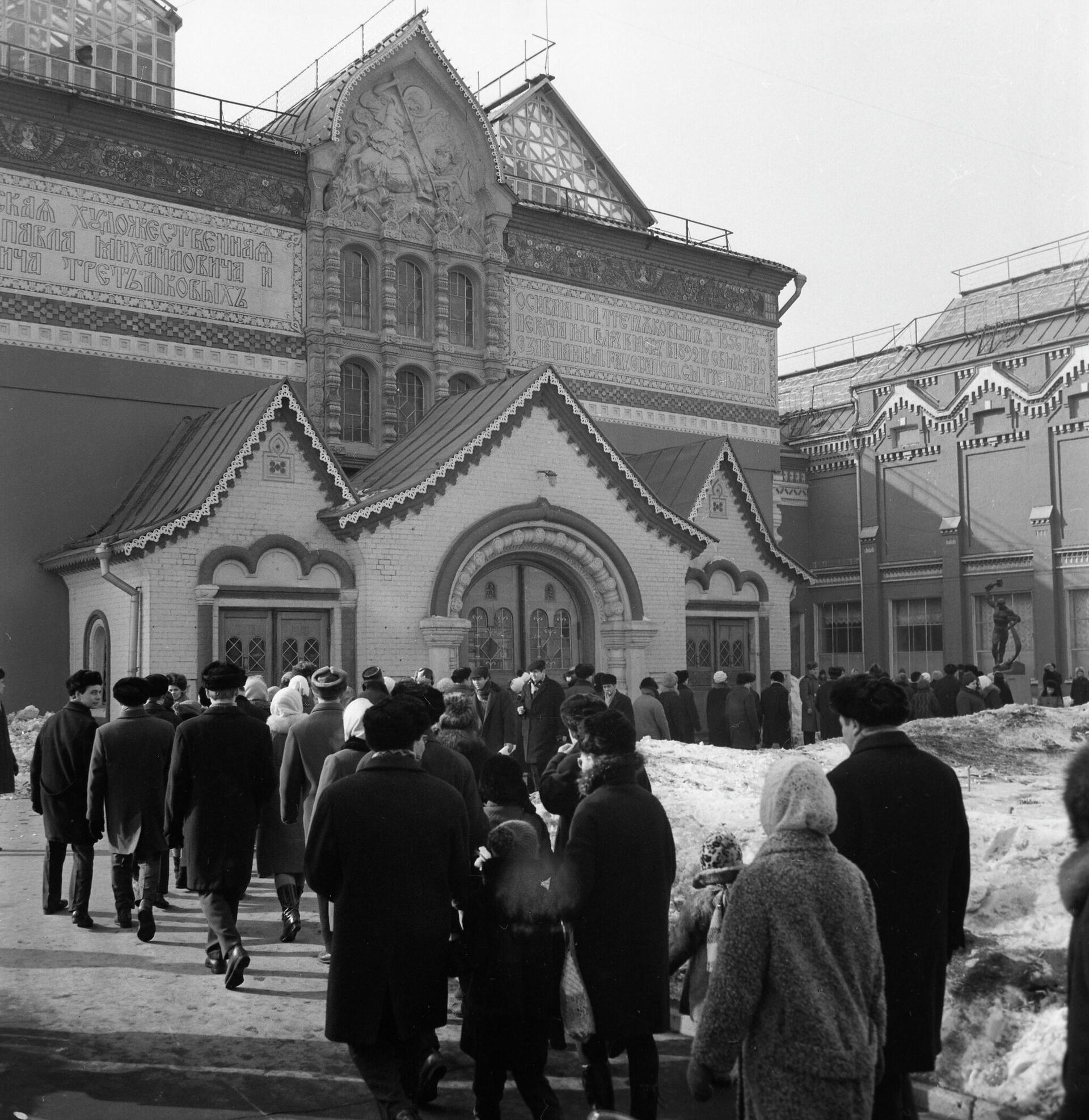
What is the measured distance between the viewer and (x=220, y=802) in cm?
791

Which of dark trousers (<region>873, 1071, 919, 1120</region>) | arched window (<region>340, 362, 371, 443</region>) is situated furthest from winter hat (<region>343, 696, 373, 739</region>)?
arched window (<region>340, 362, 371, 443</region>)

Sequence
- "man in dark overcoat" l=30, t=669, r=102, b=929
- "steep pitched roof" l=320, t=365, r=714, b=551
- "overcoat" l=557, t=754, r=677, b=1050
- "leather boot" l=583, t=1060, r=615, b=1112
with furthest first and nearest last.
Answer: "steep pitched roof" l=320, t=365, r=714, b=551, "man in dark overcoat" l=30, t=669, r=102, b=929, "leather boot" l=583, t=1060, r=615, b=1112, "overcoat" l=557, t=754, r=677, b=1050

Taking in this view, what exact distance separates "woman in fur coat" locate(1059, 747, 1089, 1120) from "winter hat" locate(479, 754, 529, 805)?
11.0 feet

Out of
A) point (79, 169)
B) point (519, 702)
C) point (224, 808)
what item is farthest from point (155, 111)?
point (224, 808)

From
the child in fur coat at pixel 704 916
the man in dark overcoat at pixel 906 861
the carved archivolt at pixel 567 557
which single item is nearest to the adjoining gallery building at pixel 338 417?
the carved archivolt at pixel 567 557

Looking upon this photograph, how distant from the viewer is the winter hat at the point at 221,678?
26.8 ft

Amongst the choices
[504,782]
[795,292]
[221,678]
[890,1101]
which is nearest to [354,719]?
[221,678]

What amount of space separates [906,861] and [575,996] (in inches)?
62.7

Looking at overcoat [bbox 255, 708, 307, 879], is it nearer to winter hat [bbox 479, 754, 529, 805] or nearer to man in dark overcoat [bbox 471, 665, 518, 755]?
winter hat [bbox 479, 754, 529, 805]

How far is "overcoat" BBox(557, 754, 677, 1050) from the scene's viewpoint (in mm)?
5227

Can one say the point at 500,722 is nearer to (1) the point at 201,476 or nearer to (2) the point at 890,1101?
(2) the point at 890,1101

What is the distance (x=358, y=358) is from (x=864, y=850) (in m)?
22.4

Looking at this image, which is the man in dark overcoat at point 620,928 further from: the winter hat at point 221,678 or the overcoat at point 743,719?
the overcoat at point 743,719

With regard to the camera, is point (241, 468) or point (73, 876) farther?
point (241, 468)
